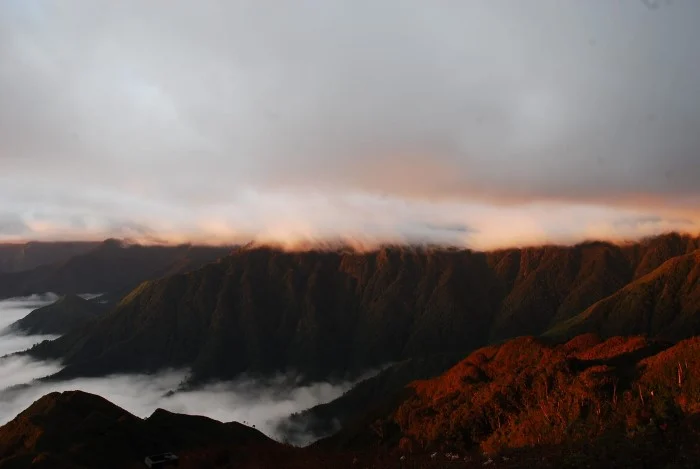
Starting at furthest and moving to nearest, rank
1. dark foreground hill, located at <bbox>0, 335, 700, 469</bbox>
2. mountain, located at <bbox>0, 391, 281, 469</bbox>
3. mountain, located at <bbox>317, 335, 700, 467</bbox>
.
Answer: mountain, located at <bbox>0, 391, 281, 469</bbox>, mountain, located at <bbox>317, 335, 700, 467</bbox>, dark foreground hill, located at <bbox>0, 335, 700, 469</bbox>

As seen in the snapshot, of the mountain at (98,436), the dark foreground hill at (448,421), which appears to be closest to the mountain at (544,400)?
the dark foreground hill at (448,421)

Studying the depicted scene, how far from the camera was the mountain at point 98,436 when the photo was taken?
100750mm

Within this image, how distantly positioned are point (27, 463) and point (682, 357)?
144 m

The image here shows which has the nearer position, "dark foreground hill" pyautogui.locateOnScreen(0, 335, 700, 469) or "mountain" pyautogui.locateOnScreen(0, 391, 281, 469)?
"dark foreground hill" pyautogui.locateOnScreen(0, 335, 700, 469)

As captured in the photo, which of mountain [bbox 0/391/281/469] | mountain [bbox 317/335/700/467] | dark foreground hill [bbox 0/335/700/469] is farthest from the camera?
mountain [bbox 0/391/281/469]

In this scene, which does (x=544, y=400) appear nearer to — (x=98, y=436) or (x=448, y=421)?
(x=448, y=421)

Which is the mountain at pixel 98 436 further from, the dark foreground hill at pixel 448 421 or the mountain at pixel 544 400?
the mountain at pixel 544 400

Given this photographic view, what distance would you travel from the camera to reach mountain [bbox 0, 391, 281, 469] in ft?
331

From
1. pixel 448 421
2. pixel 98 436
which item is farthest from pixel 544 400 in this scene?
pixel 98 436

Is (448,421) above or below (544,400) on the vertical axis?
below

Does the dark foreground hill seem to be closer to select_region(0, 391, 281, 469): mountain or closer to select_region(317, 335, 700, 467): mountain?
select_region(0, 391, 281, 469): mountain

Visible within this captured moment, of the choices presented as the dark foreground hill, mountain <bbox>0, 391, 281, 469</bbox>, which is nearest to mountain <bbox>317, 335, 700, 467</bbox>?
the dark foreground hill

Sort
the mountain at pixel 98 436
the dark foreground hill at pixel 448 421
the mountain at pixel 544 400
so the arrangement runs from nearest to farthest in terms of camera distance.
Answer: the dark foreground hill at pixel 448 421
the mountain at pixel 544 400
the mountain at pixel 98 436

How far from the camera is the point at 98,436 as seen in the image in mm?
112938
